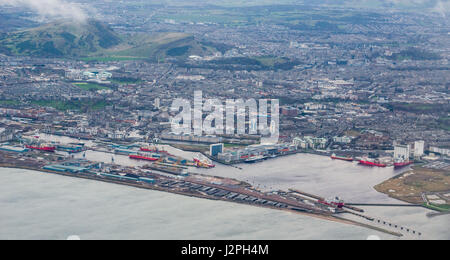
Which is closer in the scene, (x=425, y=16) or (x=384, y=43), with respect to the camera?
(x=384, y=43)

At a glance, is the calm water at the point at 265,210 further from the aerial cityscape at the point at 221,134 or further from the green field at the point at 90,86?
the green field at the point at 90,86

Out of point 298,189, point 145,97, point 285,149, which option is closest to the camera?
point 298,189

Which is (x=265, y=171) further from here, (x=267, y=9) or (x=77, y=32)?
(x=267, y=9)

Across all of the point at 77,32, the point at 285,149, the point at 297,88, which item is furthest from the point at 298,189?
the point at 77,32

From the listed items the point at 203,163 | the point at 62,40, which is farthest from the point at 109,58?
the point at 203,163

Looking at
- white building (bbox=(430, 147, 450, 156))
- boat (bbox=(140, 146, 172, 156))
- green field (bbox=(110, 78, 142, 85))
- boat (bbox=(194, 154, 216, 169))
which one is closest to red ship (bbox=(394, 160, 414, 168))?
white building (bbox=(430, 147, 450, 156))

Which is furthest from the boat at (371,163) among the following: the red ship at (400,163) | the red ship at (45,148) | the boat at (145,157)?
the red ship at (45,148)

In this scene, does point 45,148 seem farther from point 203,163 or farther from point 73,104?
point 73,104
